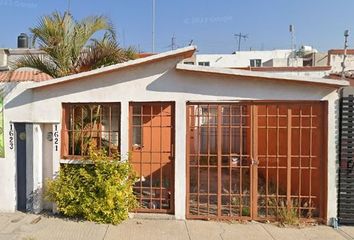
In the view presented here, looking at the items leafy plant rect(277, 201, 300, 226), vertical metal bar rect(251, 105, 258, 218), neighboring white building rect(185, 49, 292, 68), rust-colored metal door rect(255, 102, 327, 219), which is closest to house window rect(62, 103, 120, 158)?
vertical metal bar rect(251, 105, 258, 218)

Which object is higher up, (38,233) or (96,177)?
(96,177)

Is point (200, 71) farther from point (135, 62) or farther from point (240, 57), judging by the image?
point (240, 57)

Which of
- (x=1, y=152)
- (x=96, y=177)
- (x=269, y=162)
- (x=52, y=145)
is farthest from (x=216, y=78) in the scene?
(x=1, y=152)

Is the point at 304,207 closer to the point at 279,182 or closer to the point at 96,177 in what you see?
the point at 279,182

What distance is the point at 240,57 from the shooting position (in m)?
43.4

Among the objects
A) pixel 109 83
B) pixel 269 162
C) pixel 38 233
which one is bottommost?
pixel 38 233

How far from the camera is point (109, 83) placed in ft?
21.3

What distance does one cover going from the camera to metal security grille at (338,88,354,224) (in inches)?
242

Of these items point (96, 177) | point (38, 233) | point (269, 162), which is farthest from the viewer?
point (269, 162)

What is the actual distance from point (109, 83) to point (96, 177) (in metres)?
1.85

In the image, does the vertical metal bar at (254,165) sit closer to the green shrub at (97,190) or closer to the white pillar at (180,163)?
the white pillar at (180,163)

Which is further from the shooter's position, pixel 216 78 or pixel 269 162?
pixel 269 162

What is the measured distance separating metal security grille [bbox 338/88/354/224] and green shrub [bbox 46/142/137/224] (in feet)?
13.1

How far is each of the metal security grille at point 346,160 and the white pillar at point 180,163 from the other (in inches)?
117
